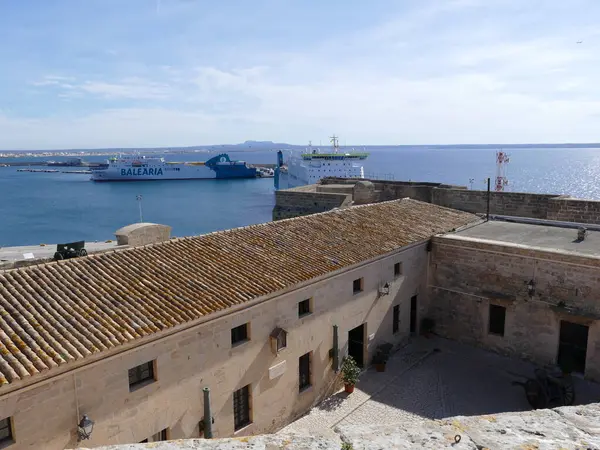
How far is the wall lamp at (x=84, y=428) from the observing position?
8.94 meters

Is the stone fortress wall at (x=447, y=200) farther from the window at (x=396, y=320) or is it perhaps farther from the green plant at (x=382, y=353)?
the green plant at (x=382, y=353)

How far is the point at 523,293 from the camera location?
1700 cm

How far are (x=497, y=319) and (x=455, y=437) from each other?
51.2ft

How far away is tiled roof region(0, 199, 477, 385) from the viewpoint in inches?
353

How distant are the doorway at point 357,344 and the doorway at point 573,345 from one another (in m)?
6.54

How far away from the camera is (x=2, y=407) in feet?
26.1

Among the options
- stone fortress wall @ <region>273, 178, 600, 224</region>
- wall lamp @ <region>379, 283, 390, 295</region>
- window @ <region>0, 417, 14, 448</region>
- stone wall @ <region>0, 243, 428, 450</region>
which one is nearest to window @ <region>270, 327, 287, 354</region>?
stone wall @ <region>0, 243, 428, 450</region>

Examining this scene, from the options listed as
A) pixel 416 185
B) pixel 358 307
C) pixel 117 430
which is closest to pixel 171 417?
pixel 117 430

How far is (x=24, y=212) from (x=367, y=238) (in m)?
77.9

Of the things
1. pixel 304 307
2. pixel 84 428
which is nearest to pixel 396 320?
pixel 304 307

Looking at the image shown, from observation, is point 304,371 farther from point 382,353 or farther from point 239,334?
point 382,353

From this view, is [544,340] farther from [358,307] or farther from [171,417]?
[171,417]

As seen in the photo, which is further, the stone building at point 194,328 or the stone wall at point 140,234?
the stone wall at point 140,234

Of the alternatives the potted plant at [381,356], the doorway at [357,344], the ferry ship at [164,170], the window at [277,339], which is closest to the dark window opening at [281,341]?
the window at [277,339]
